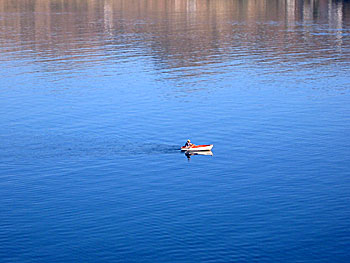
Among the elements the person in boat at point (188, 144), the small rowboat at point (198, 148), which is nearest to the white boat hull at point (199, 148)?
the small rowboat at point (198, 148)

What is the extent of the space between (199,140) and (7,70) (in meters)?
58.4

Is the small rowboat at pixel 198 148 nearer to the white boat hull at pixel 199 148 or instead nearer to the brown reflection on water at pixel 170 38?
the white boat hull at pixel 199 148

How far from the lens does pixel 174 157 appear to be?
70562 mm

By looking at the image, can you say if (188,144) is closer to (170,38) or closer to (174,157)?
(174,157)

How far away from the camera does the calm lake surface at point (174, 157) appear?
5138 centimetres

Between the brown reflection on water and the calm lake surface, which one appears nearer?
the calm lake surface

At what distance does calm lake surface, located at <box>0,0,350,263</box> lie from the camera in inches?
2023

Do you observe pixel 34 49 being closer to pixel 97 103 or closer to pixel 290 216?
pixel 97 103

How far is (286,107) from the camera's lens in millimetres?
91312

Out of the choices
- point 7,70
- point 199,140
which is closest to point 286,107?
point 199,140

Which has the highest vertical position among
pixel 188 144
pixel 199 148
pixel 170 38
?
pixel 170 38

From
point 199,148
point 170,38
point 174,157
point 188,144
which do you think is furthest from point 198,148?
point 170,38

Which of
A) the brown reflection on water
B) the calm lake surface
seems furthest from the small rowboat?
the brown reflection on water

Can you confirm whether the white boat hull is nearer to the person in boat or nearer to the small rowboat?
the small rowboat
